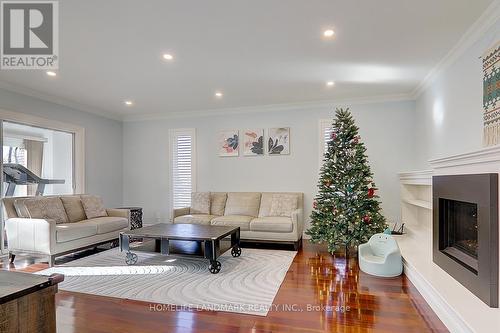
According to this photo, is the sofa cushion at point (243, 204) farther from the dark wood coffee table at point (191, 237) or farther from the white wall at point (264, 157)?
the dark wood coffee table at point (191, 237)

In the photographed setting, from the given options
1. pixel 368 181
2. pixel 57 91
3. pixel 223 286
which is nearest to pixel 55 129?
pixel 57 91

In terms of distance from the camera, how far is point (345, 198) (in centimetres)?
435

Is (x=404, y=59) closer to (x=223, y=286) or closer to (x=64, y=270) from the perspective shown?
(x=223, y=286)

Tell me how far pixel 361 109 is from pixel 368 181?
1.77 metres

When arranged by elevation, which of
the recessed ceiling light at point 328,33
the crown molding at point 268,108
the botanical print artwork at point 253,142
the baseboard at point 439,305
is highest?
the recessed ceiling light at point 328,33

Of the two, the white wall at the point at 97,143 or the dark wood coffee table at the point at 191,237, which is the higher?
the white wall at the point at 97,143

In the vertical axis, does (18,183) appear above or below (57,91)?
below

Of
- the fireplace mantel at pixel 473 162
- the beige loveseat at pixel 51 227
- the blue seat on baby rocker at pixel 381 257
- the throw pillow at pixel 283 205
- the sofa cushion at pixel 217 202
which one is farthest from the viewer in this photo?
the sofa cushion at pixel 217 202

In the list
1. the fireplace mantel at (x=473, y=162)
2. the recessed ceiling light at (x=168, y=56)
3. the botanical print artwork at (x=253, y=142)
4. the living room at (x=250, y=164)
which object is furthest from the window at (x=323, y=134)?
the recessed ceiling light at (x=168, y=56)

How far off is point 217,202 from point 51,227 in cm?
283

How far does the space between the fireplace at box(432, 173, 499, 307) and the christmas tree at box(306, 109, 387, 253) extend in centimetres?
103

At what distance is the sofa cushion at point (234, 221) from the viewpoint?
4.93m

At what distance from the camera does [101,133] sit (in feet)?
20.8

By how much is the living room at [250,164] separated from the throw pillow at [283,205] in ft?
0.12
